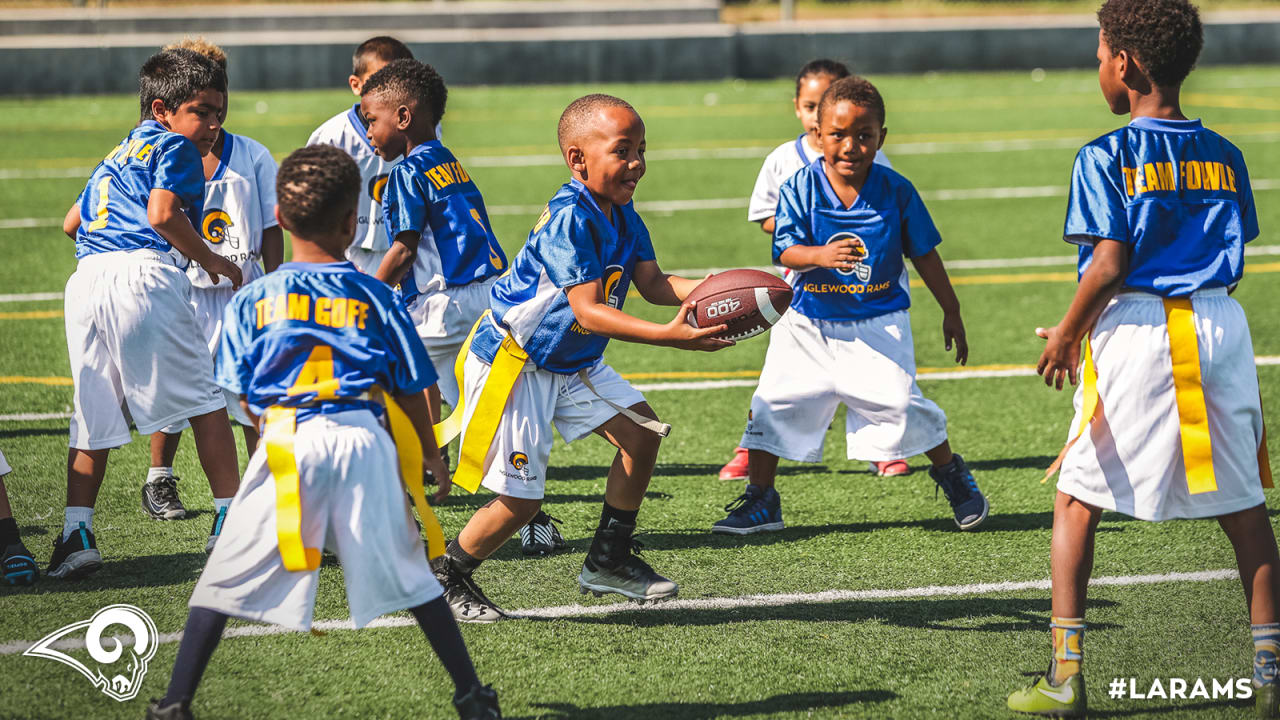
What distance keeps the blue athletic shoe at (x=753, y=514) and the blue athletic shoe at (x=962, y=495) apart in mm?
701

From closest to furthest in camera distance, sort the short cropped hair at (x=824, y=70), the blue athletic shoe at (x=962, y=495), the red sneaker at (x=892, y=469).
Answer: the blue athletic shoe at (x=962, y=495) → the red sneaker at (x=892, y=469) → the short cropped hair at (x=824, y=70)

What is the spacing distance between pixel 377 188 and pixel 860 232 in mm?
2176

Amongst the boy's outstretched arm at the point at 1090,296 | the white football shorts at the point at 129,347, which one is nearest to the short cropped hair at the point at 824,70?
the boy's outstretched arm at the point at 1090,296

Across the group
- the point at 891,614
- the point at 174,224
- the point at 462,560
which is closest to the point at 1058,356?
the point at 891,614

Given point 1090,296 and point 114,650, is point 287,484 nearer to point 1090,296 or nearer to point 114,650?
point 114,650

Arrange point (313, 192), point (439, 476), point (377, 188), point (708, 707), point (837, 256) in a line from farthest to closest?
1. point (377, 188)
2. point (837, 256)
3. point (708, 707)
4. point (439, 476)
5. point (313, 192)

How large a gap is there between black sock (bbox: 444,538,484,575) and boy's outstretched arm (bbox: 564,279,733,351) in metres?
0.91

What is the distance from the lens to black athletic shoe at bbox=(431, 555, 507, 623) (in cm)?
442

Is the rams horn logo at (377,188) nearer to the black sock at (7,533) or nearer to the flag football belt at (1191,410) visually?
the black sock at (7,533)

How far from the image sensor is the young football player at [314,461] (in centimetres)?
335

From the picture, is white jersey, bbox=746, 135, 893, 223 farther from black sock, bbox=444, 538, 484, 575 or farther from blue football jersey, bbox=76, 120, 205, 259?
blue football jersey, bbox=76, 120, 205, 259

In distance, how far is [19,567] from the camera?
4.63 m

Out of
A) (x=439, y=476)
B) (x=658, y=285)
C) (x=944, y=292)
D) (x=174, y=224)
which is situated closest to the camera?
(x=439, y=476)

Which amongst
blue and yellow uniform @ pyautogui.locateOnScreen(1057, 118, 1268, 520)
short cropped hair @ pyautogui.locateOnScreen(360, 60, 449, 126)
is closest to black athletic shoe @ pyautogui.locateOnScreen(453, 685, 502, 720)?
blue and yellow uniform @ pyautogui.locateOnScreen(1057, 118, 1268, 520)
